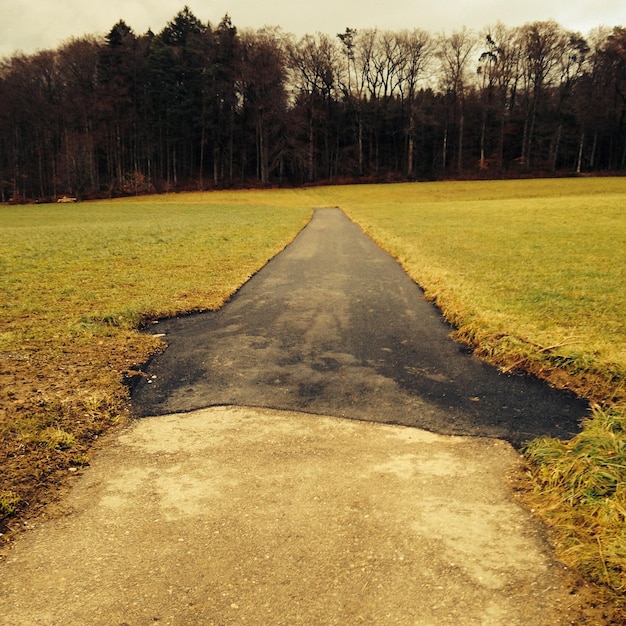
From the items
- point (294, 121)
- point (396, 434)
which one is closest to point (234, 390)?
point (396, 434)

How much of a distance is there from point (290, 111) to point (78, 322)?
203 feet

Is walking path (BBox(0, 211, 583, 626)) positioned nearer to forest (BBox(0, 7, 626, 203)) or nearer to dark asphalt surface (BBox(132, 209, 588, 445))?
dark asphalt surface (BBox(132, 209, 588, 445))

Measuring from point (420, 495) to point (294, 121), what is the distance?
206 feet

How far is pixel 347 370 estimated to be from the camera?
5.65 metres

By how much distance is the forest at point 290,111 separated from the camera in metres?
55.9

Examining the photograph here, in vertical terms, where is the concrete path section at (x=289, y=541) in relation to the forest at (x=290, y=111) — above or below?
below

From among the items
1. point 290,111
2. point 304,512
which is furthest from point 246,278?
point 290,111

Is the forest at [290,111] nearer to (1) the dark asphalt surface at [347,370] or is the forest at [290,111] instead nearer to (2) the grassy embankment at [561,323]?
(2) the grassy embankment at [561,323]

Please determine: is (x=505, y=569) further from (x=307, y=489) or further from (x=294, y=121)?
(x=294, y=121)

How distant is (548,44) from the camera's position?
62.0m

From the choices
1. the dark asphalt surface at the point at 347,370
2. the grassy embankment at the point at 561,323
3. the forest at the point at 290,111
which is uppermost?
the forest at the point at 290,111

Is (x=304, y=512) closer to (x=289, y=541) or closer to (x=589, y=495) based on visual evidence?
(x=289, y=541)

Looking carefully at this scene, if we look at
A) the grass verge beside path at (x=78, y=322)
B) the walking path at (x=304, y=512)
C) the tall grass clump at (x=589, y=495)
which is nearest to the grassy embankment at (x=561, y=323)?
the tall grass clump at (x=589, y=495)

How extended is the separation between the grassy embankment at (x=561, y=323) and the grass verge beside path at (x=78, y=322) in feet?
11.9
